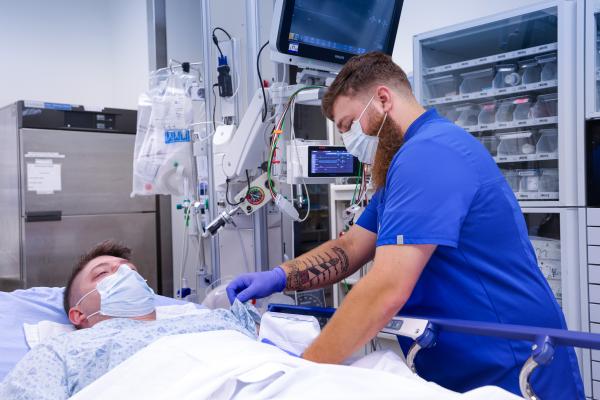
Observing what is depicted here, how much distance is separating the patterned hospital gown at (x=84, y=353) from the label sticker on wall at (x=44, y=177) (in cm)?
209

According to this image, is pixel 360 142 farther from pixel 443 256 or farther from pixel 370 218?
pixel 443 256

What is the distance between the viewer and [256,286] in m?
1.87

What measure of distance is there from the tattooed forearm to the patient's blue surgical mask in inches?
20.0

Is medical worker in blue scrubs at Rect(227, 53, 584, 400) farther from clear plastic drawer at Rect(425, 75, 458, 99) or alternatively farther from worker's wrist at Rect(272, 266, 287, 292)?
clear plastic drawer at Rect(425, 75, 458, 99)

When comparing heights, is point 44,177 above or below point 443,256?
above

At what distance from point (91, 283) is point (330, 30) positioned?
139 centimetres

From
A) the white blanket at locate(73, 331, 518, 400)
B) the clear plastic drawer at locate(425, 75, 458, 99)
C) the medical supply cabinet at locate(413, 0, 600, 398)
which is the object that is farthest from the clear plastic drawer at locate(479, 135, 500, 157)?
the white blanket at locate(73, 331, 518, 400)

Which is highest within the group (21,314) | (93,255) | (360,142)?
(360,142)

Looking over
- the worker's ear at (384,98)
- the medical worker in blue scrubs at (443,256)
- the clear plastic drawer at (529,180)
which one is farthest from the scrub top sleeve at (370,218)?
the clear plastic drawer at (529,180)

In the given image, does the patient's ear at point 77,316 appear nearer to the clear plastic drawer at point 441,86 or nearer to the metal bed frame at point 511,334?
the metal bed frame at point 511,334

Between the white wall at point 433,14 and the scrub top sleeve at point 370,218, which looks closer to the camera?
the scrub top sleeve at point 370,218

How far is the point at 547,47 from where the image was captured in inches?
104

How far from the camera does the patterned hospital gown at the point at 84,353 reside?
1370 mm

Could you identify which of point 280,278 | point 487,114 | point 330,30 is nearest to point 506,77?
point 487,114
